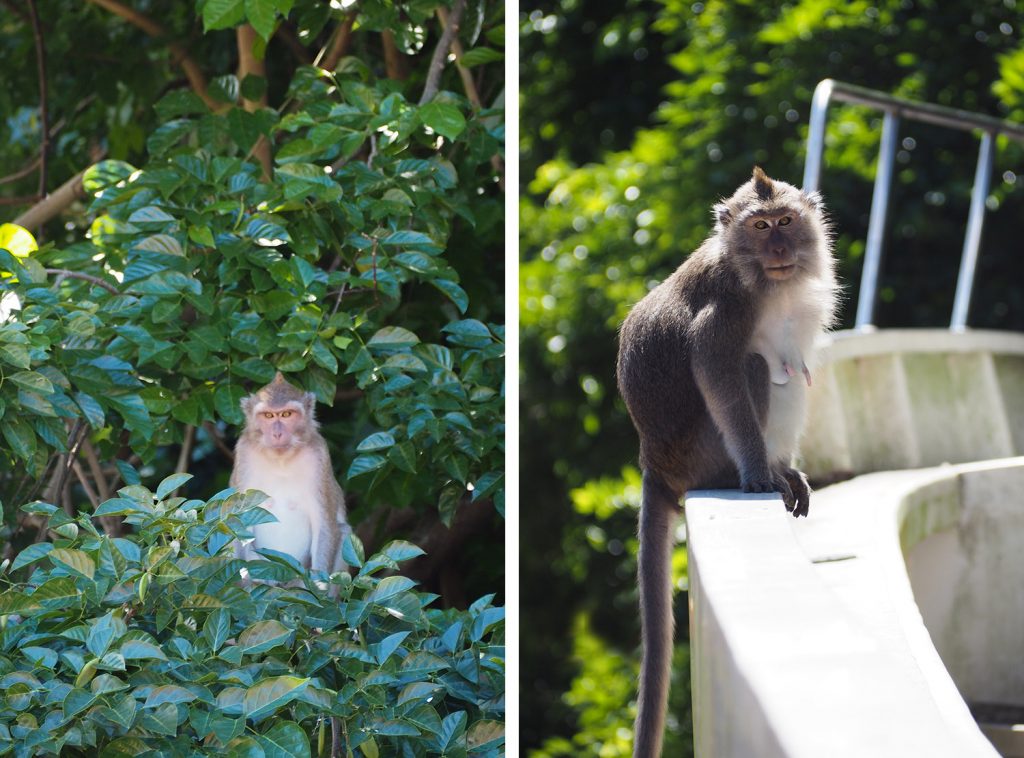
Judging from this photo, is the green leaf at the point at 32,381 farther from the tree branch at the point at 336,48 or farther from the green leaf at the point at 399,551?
the tree branch at the point at 336,48

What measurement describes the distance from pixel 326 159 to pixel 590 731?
4.95 meters

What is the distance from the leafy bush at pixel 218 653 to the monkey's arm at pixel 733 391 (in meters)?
0.57

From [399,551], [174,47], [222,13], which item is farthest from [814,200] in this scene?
[174,47]

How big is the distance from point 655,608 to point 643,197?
516cm

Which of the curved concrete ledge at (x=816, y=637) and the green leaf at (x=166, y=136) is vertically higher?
the green leaf at (x=166, y=136)

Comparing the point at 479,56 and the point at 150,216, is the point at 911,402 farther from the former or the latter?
the point at 150,216

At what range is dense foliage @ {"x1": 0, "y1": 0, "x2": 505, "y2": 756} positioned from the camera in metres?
2.28

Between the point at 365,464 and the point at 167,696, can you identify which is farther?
the point at 365,464

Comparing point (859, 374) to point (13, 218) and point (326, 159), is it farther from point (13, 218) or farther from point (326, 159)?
point (13, 218)

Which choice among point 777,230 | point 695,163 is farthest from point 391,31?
point 695,163

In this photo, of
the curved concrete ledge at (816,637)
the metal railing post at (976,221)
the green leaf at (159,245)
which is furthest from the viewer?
the metal railing post at (976,221)

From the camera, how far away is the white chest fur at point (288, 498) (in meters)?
2.80

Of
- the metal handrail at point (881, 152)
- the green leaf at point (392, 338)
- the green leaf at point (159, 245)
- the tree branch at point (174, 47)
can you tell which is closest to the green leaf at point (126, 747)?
the green leaf at point (392, 338)

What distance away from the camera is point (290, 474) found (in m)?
2.81
